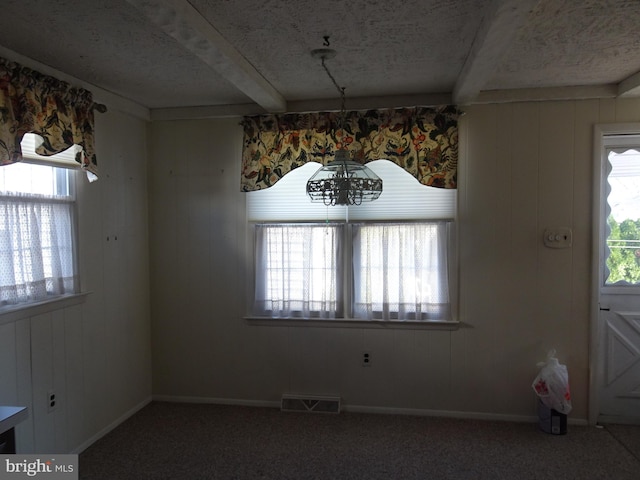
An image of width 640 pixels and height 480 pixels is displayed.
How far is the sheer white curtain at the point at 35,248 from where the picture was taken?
7.92 ft

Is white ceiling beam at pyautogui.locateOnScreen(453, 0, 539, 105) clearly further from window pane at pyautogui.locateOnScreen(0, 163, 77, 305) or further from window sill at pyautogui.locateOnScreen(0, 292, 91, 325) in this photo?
window sill at pyautogui.locateOnScreen(0, 292, 91, 325)

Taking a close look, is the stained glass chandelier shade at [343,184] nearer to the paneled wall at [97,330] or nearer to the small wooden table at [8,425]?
the small wooden table at [8,425]

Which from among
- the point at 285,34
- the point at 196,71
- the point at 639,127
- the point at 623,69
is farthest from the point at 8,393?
the point at 639,127

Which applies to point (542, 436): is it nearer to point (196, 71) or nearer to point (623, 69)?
point (623, 69)

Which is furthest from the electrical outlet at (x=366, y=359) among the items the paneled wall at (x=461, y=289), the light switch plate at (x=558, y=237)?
the light switch plate at (x=558, y=237)

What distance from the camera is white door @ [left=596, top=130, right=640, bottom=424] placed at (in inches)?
130

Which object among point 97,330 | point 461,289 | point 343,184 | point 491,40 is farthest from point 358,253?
point 97,330

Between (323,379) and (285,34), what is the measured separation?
248 centimetres

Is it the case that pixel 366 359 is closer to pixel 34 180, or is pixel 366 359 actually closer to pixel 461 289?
pixel 461 289

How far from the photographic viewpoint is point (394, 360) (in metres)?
3.47

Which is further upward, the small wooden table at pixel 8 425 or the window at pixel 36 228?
the window at pixel 36 228

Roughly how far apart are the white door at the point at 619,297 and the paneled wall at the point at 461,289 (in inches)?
8.8

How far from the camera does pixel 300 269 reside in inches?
138

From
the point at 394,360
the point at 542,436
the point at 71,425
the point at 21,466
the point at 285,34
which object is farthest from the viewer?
the point at 394,360
